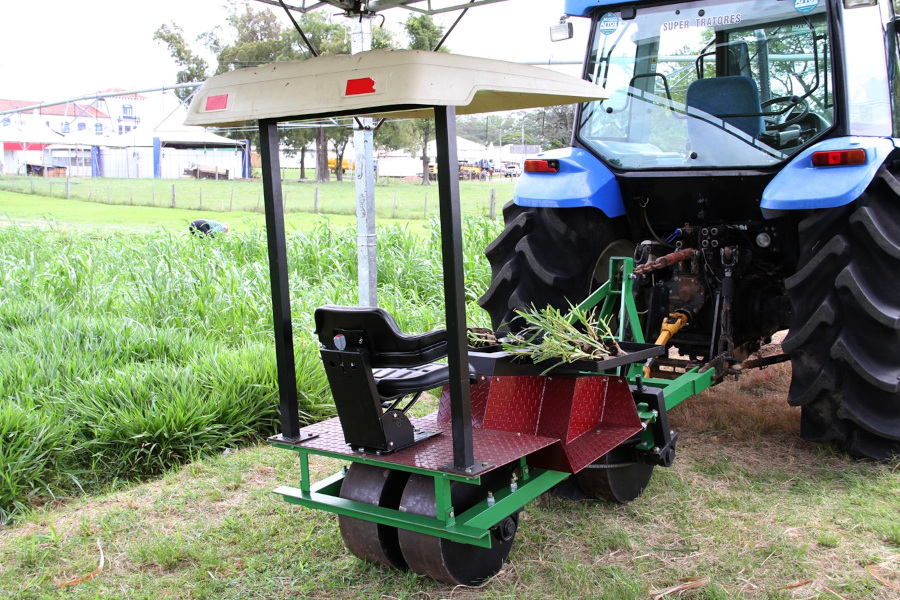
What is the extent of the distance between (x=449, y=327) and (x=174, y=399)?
2412mm

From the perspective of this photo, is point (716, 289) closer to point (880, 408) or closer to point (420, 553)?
point (880, 408)

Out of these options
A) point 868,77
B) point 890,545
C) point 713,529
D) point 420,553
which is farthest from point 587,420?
point 868,77

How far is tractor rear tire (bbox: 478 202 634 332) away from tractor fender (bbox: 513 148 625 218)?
128mm

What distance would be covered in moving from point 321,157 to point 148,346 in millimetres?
33529

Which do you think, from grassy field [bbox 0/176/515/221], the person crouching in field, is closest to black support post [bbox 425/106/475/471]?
the person crouching in field

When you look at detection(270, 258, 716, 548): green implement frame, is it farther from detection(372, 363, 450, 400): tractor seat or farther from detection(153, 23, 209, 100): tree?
detection(153, 23, 209, 100): tree

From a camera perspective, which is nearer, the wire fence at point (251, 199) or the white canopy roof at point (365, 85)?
the white canopy roof at point (365, 85)

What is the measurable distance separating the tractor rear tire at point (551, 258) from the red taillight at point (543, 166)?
204 mm

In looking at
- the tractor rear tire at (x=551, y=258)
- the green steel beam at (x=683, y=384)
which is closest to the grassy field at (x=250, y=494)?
the green steel beam at (x=683, y=384)

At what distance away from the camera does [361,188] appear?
15.8 feet

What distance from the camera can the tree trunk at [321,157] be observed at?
117ft

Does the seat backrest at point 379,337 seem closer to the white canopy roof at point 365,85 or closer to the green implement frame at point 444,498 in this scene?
the green implement frame at point 444,498

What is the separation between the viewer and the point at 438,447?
280cm

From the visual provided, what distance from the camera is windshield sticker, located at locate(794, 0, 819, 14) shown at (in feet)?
12.6
